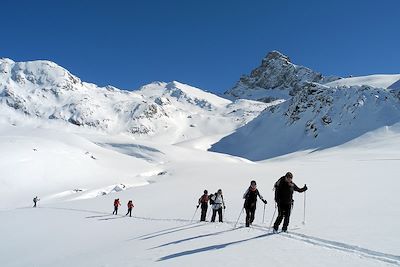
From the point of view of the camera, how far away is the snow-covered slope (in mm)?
135000

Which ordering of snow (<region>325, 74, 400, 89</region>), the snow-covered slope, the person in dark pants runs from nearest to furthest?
the person in dark pants
the snow-covered slope
snow (<region>325, 74, 400, 89</region>)

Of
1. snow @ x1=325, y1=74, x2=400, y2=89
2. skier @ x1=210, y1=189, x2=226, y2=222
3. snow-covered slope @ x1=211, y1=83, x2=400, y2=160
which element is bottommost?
skier @ x1=210, y1=189, x2=226, y2=222

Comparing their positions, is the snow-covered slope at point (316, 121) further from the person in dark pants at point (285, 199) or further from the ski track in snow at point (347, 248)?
the ski track in snow at point (347, 248)

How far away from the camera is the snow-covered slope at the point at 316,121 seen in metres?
135

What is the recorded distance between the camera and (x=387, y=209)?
16.7 m

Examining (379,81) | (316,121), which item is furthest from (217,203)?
(379,81)

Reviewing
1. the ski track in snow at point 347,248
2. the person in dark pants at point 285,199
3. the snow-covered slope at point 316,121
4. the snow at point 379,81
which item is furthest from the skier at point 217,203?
the snow at point 379,81

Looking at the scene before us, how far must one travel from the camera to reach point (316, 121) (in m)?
157

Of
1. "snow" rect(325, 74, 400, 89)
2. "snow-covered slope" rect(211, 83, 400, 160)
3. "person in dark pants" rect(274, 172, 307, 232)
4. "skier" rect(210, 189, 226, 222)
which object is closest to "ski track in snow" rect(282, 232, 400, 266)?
"person in dark pants" rect(274, 172, 307, 232)

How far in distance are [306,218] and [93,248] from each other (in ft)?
28.6

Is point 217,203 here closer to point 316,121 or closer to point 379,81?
point 316,121

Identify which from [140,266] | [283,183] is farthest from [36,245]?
[283,183]

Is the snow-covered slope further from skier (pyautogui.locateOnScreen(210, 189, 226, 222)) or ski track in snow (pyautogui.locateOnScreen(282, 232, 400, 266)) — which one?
ski track in snow (pyautogui.locateOnScreen(282, 232, 400, 266))

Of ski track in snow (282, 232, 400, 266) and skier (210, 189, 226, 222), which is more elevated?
skier (210, 189, 226, 222)
